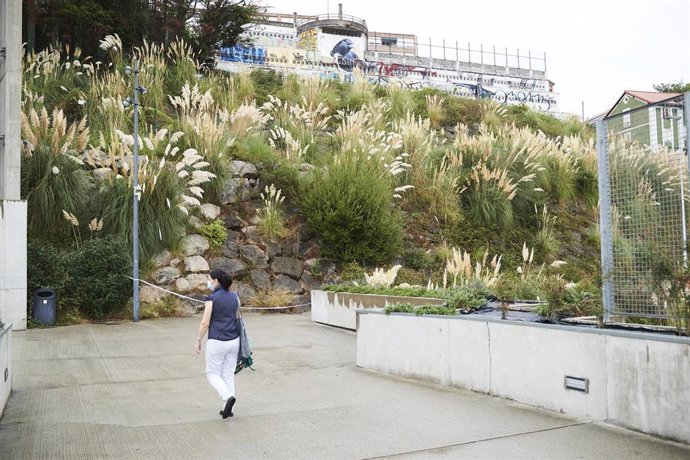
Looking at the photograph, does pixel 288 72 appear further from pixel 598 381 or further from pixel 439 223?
pixel 598 381

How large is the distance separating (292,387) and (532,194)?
45.6 feet

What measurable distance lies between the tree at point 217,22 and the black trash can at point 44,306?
49.0 ft

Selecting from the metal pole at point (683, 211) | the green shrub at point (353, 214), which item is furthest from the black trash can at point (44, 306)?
the metal pole at point (683, 211)

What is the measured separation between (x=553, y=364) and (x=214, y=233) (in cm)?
1225

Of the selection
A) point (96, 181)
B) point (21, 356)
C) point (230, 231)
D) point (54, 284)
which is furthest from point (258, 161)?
point (21, 356)

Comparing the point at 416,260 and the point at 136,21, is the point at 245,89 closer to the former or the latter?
the point at 136,21

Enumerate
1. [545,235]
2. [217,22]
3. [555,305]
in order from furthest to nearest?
1. [217,22]
2. [545,235]
3. [555,305]

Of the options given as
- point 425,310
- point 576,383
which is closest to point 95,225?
point 425,310

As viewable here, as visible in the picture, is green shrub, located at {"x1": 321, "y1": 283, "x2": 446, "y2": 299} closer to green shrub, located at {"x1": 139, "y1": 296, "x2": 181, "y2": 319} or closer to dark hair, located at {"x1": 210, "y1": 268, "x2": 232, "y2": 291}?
green shrub, located at {"x1": 139, "y1": 296, "x2": 181, "y2": 319}

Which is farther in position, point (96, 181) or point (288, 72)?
point (288, 72)

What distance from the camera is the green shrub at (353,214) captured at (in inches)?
672

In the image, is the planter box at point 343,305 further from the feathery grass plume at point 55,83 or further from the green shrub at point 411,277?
the feathery grass plume at point 55,83

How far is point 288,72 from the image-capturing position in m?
27.2

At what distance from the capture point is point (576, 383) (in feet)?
20.3
